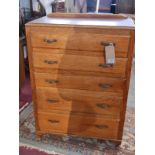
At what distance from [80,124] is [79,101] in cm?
21

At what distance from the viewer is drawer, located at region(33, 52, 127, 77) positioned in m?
1.43

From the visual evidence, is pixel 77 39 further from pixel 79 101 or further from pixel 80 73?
pixel 79 101

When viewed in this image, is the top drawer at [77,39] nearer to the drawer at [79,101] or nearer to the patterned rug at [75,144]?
the drawer at [79,101]

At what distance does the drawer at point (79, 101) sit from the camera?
154cm

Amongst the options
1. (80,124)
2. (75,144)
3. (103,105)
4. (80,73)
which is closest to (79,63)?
(80,73)

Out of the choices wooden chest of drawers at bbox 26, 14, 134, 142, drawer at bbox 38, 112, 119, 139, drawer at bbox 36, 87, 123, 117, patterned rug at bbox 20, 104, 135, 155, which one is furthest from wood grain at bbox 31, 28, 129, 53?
patterned rug at bbox 20, 104, 135, 155

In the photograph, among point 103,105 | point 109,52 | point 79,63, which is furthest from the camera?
point 103,105

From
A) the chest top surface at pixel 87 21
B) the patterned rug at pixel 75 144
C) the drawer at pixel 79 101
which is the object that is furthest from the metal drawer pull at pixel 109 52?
the patterned rug at pixel 75 144

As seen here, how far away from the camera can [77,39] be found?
1.39 metres

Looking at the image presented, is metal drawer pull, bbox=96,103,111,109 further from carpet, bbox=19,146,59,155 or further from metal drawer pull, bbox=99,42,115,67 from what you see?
carpet, bbox=19,146,59,155

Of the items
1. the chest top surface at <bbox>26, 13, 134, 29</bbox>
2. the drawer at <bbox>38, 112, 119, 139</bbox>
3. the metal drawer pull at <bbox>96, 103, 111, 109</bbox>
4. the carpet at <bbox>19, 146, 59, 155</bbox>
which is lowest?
the carpet at <bbox>19, 146, 59, 155</bbox>

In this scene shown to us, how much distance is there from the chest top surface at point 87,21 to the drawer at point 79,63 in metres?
0.21
